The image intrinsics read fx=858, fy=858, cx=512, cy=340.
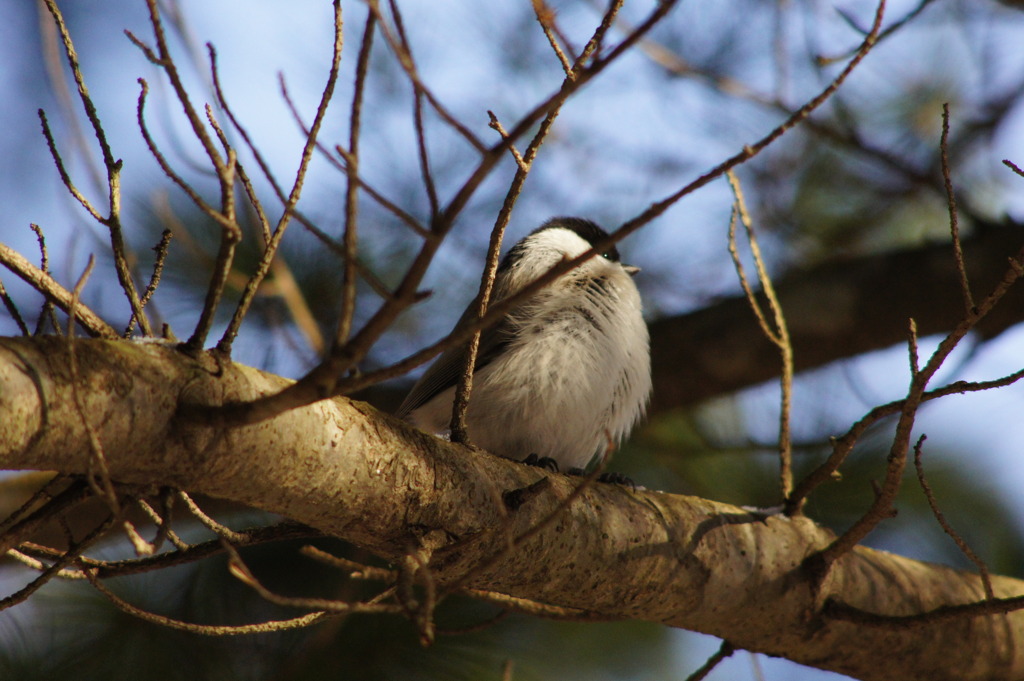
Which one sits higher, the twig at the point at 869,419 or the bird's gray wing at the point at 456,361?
the bird's gray wing at the point at 456,361

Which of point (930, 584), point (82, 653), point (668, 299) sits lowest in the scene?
point (82, 653)

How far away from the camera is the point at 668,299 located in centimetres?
429

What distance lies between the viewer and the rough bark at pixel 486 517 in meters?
1.21

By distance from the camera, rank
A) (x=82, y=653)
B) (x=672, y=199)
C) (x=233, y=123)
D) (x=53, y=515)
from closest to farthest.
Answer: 1. (x=672, y=199)
2. (x=233, y=123)
3. (x=53, y=515)
4. (x=82, y=653)

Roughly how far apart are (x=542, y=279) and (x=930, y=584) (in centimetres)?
205

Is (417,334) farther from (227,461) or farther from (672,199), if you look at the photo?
(672,199)

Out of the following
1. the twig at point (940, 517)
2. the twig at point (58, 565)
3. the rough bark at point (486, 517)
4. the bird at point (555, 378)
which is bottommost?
the twig at point (58, 565)

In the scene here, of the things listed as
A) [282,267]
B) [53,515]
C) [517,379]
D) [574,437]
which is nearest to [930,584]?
[574,437]

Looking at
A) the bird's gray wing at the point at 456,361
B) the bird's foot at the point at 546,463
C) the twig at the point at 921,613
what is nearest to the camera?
the twig at the point at 921,613

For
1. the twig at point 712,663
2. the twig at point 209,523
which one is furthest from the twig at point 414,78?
the twig at point 712,663

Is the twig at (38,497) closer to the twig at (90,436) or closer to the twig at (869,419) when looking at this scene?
the twig at (90,436)

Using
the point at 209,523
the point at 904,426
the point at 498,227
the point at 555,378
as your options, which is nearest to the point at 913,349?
the point at 904,426

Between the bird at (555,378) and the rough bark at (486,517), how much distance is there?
0.42m

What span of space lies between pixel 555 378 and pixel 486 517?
783 mm
